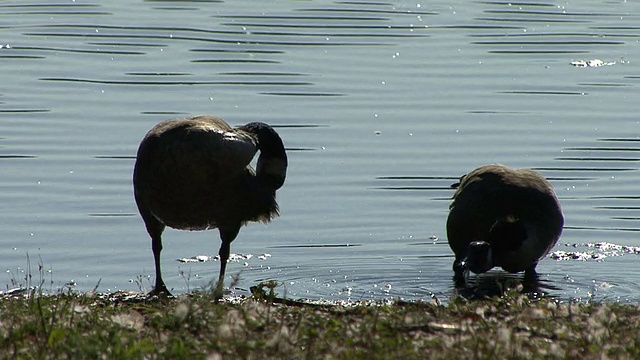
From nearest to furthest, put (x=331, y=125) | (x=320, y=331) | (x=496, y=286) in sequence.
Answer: (x=320, y=331) < (x=496, y=286) < (x=331, y=125)

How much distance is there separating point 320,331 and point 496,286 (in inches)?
209

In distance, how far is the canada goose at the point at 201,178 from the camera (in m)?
9.51

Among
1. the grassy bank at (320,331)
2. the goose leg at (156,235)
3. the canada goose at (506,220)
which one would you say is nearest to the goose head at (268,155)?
the goose leg at (156,235)

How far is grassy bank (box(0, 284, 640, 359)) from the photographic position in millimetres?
5879

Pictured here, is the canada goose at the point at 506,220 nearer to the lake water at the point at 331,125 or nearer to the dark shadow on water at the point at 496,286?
the dark shadow on water at the point at 496,286

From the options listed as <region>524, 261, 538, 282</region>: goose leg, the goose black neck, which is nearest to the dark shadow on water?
<region>524, 261, 538, 282</region>: goose leg

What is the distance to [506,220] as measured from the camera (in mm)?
11281

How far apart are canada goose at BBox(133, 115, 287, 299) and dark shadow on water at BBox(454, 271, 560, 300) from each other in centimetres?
199

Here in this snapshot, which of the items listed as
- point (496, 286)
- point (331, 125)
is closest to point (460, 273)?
point (496, 286)

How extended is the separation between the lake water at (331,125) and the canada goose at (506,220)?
0.36 meters

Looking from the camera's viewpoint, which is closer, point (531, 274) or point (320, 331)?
point (320, 331)

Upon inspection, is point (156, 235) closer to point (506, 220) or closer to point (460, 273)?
point (460, 273)

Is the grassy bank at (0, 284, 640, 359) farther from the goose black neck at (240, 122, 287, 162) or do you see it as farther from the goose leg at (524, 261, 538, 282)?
the goose leg at (524, 261, 538, 282)

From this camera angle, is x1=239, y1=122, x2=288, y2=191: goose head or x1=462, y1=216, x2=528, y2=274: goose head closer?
x1=239, y1=122, x2=288, y2=191: goose head
